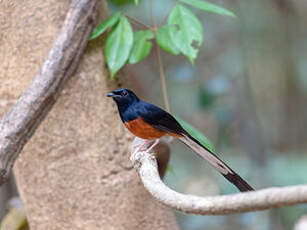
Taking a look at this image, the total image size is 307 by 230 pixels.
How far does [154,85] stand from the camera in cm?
512

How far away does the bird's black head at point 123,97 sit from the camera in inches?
84.6

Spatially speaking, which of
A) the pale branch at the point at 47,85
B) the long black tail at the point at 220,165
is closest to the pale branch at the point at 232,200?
the long black tail at the point at 220,165

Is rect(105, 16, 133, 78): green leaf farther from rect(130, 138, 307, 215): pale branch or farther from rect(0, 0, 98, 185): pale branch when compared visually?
rect(130, 138, 307, 215): pale branch

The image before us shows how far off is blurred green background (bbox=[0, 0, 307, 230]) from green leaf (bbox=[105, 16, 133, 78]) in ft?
4.41

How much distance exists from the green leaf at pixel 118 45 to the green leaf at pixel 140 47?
0.04m

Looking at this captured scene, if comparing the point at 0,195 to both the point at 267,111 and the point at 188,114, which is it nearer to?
the point at 188,114

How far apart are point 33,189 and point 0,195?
338cm

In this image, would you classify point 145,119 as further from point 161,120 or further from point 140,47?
point 140,47

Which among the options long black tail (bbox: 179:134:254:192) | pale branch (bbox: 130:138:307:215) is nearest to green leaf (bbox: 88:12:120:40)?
long black tail (bbox: 179:134:254:192)

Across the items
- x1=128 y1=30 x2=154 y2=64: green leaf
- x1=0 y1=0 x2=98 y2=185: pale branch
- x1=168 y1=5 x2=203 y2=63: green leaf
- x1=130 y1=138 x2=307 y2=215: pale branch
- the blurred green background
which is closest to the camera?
x1=130 y1=138 x2=307 y2=215: pale branch

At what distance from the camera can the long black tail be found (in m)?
1.88

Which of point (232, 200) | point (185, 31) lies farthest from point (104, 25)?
point (232, 200)

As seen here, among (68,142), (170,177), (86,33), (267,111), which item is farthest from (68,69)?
(267,111)

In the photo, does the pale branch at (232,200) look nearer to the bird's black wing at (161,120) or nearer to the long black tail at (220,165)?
the long black tail at (220,165)
